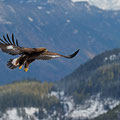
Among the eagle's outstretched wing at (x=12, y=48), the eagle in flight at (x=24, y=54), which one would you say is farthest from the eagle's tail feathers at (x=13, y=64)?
the eagle's outstretched wing at (x=12, y=48)

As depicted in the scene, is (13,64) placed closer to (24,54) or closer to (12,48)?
(12,48)

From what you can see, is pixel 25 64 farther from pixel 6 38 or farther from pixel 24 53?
pixel 6 38

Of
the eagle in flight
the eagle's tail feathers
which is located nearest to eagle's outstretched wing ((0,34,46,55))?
the eagle in flight

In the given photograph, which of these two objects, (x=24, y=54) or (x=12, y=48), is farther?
(x=12, y=48)

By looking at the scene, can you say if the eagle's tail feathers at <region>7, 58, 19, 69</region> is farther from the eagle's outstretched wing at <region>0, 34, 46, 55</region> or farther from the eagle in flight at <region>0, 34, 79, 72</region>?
the eagle's outstretched wing at <region>0, 34, 46, 55</region>

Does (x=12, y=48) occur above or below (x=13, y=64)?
above

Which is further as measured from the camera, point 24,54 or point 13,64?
point 13,64

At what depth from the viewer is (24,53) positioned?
13273mm

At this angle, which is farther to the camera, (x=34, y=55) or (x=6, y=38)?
(x=6, y=38)

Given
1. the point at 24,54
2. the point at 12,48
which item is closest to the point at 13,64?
the point at 12,48

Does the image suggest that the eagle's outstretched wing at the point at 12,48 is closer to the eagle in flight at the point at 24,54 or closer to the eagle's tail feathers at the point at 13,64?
the eagle in flight at the point at 24,54

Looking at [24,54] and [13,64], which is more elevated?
[24,54]

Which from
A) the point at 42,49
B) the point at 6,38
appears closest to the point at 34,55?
the point at 42,49

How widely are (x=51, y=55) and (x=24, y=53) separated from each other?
120cm
